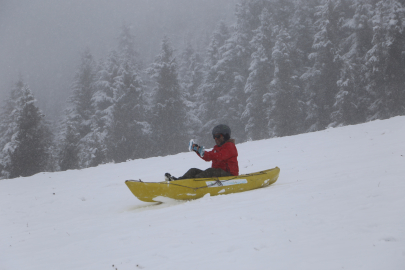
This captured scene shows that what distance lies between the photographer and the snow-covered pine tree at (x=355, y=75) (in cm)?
2688

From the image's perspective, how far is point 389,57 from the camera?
974 inches

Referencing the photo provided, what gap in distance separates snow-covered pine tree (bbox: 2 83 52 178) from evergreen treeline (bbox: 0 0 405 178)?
8 cm

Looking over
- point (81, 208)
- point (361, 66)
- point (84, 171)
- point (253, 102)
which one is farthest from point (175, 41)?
point (81, 208)

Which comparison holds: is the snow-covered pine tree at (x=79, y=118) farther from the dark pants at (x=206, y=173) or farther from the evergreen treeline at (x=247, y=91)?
the dark pants at (x=206, y=173)

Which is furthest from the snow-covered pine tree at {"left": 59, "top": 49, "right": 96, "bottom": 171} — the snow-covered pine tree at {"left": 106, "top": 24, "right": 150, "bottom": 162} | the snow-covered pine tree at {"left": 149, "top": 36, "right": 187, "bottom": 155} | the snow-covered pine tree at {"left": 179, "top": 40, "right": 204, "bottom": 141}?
the snow-covered pine tree at {"left": 179, "top": 40, "right": 204, "bottom": 141}

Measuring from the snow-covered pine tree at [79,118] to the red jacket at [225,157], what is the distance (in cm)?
2352

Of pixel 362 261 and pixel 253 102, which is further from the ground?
pixel 253 102

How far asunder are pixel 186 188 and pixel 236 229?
2.52m

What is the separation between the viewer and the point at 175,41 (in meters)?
89.3

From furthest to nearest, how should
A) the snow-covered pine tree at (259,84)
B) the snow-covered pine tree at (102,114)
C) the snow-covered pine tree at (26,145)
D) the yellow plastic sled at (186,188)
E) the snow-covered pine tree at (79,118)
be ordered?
the snow-covered pine tree at (259,84) → the snow-covered pine tree at (102,114) → the snow-covered pine tree at (79,118) → the snow-covered pine tree at (26,145) → the yellow plastic sled at (186,188)

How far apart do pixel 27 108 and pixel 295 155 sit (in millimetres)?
24748

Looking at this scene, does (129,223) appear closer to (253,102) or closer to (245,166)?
(245,166)

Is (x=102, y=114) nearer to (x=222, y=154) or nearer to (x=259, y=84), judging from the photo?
(x=259, y=84)

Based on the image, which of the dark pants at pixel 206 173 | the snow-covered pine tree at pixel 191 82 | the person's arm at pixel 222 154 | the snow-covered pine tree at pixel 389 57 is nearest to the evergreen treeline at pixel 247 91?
the snow-covered pine tree at pixel 389 57
